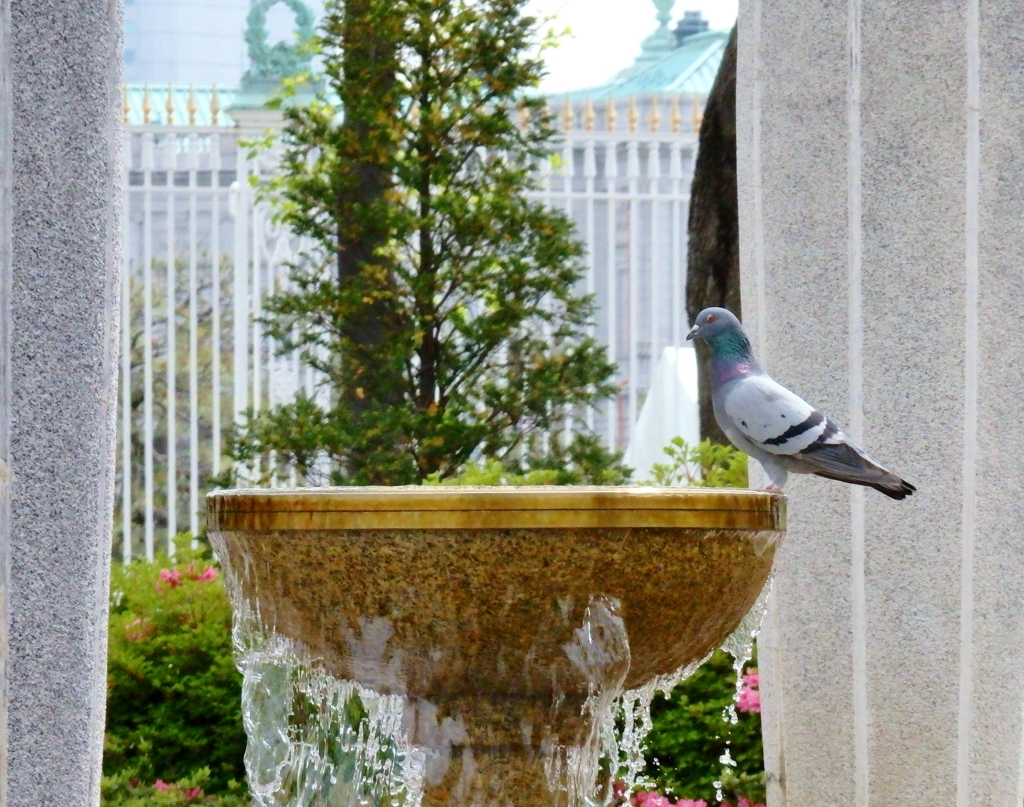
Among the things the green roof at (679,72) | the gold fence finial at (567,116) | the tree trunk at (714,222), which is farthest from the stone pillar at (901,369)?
the green roof at (679,72)

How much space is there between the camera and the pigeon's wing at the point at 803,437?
120 inches

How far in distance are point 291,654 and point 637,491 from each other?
767mm

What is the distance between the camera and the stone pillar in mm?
3510

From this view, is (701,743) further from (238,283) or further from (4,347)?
(238,283)

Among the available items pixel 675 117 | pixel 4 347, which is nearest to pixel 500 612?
pixel 4 347

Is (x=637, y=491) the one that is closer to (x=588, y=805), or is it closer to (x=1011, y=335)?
(x=588, y=805)

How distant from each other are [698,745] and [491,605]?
2.80 metres

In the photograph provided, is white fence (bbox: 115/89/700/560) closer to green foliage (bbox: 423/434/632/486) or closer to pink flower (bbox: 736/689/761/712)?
green foliage (bbox: 423/434/632/486)

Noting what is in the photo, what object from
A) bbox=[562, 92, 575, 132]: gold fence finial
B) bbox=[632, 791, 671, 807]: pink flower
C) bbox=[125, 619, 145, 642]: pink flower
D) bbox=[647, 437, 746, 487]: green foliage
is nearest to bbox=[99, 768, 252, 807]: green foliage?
bbox=[125, 619, 145, 642]: pink flower

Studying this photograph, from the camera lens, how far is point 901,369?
11.8ft

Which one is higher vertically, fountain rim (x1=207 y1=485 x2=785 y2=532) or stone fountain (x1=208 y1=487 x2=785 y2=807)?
fountain rim (x1=207 y1=485 x2=785 y2=532)

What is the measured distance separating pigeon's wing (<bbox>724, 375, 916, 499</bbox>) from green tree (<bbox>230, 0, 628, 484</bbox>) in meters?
3.80

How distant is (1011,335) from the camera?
349cm

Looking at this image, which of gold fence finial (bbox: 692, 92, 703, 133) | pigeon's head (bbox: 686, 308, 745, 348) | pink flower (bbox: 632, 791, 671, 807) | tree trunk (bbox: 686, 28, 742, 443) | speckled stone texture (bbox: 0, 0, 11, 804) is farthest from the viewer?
gold fence finial (bbox: 692, 92, 703, 133)
